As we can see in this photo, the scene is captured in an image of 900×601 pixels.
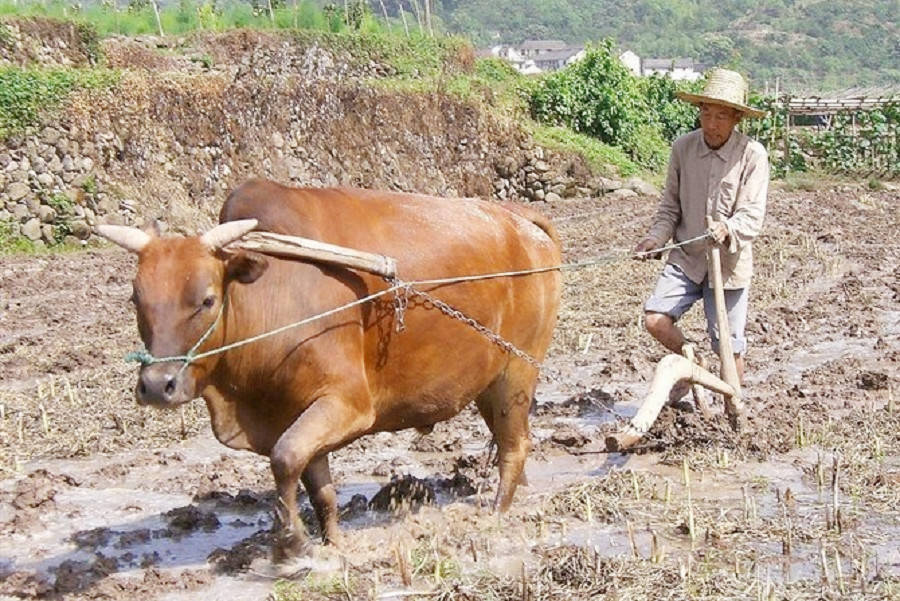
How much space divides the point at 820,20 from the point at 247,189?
156 meters

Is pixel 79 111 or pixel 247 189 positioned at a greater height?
pixel 247 189

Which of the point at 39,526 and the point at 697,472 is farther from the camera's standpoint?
the point at 697,472

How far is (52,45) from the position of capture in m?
21.6

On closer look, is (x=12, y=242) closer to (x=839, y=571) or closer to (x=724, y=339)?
(x=724, y=339)

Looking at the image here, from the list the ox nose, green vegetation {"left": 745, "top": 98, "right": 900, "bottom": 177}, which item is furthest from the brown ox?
green vegetation {"left": 745, "top": 98, "right": 900, "bottom": 177}

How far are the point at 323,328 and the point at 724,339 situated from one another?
262cm

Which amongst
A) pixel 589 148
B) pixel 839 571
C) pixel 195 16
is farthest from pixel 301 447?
pixel 589 148

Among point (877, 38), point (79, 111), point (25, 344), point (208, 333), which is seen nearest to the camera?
point (208, 333)

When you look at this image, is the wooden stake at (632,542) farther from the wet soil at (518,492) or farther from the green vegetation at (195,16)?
the green vegetation at (195,16)

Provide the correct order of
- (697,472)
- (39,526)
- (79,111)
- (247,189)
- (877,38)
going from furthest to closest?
(877,38), (79,111), (697,472), (39,526), (247,189)

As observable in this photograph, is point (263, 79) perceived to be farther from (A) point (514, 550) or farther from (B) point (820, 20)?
(B) point (820, 20)

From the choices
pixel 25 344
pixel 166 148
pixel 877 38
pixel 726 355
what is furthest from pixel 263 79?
pixel 877 38

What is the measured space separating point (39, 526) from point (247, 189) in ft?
6.68

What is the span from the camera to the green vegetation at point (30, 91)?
1828 cm
